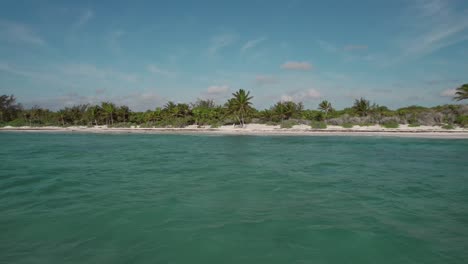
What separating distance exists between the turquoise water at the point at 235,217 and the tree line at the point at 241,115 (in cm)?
4225

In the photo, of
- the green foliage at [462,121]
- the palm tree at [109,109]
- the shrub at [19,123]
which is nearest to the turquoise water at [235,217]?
the green foliage at [462,121]

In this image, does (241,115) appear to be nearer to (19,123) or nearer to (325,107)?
(325,107)

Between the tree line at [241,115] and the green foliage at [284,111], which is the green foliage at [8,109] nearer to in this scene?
the tree line at [241,115]

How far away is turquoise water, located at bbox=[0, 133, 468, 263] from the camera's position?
17.8 feet

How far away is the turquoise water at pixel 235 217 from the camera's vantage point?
5.43 meters

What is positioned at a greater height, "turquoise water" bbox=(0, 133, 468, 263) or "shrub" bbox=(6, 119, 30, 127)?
"shrub" bbox=(6, 119, 30, 127)

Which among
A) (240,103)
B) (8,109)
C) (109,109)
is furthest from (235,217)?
(8,109)

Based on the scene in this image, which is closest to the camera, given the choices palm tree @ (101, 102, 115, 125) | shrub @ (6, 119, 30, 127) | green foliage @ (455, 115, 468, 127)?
green foliage @ (455, 115, 468, 127)

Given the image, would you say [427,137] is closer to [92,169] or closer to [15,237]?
[92,169]

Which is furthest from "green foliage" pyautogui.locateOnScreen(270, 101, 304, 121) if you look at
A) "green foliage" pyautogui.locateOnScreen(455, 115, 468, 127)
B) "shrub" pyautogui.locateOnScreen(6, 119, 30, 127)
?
"shrub" pyautogui.locateOnScreen(6, 119, 30, 127)

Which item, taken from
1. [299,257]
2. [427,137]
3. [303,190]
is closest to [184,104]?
[427,137]

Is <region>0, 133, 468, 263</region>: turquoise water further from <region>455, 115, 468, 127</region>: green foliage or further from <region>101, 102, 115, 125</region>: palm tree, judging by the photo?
<region>101, 102, 115, 125</region>: palm tree

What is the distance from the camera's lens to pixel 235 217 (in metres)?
7.37

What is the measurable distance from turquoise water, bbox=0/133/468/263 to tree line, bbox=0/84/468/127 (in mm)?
42249
